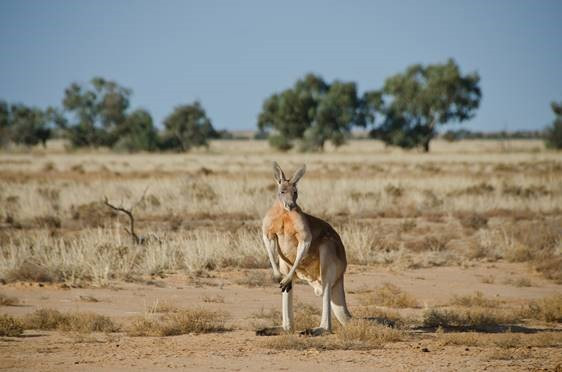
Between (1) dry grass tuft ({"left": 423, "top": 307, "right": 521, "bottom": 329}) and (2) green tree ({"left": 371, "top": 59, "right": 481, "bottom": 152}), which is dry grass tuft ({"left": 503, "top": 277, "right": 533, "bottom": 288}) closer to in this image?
(1) dry grass tuft ({"left": 423, "top": 307, "right": 521, "bottom": 329})

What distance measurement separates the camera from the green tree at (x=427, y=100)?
83.9 m

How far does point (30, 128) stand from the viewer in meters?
95.9

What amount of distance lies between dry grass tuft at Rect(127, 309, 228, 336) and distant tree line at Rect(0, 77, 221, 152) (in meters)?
78.0

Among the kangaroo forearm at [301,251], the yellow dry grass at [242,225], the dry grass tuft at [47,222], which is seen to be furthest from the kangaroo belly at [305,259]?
the dry grass tuft at [47,222]

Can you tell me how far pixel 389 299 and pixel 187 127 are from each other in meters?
82.0

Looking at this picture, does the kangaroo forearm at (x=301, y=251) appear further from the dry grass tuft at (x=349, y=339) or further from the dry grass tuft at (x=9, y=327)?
the dry grass tuft at (x=9, y=327)

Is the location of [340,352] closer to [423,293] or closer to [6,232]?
[423,293]

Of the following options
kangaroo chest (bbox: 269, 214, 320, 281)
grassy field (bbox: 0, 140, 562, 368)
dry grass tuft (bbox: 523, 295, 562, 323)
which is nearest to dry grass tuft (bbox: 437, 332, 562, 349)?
grassy field (bbox: 0, 140, 562, 368)

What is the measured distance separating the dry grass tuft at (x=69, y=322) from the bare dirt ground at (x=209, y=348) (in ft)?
0.62

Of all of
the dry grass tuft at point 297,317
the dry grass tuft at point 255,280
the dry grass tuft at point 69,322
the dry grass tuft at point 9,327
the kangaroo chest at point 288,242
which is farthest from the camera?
the dry grass tuft at point 255,280

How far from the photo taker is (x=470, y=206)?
23609 millimetres

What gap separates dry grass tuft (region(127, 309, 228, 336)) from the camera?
9.00 meters

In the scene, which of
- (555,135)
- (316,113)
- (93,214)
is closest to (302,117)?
(316,113)

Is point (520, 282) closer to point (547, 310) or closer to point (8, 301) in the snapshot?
point (547, 310)
